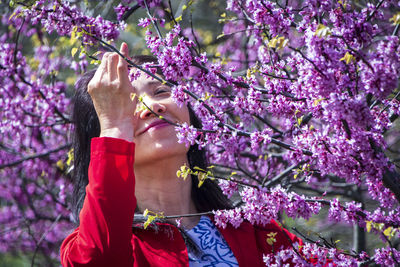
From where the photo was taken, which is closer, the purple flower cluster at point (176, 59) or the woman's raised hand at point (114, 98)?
the woman's raised hand at point (114, 98)

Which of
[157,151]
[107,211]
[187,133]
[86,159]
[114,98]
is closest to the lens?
[107,211]

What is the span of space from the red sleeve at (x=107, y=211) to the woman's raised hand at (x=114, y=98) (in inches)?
2.9

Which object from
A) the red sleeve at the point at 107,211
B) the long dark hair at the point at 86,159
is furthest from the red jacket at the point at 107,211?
the long dark hair at the point at 86,159

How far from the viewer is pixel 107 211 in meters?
2.27

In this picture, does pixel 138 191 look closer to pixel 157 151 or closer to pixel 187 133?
pixel 157 151

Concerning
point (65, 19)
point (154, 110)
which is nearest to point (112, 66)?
point (154, 110)

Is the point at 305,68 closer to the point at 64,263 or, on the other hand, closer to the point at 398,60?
the point at 398,60

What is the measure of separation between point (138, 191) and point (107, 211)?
862 millimetres

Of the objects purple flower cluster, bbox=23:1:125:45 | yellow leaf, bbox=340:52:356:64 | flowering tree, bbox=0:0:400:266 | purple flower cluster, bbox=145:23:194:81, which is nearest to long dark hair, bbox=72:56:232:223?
flowering tree, bbox=0:0:400:266

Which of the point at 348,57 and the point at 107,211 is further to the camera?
the point at 107,211

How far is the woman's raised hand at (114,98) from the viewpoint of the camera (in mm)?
2391

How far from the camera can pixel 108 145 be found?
2.34 meters

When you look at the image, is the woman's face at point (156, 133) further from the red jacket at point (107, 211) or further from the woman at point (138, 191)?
the red jacket at point (107, 211)

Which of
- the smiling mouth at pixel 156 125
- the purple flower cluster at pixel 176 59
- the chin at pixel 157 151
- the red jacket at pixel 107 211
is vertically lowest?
the red jacket at pixel 107 211
